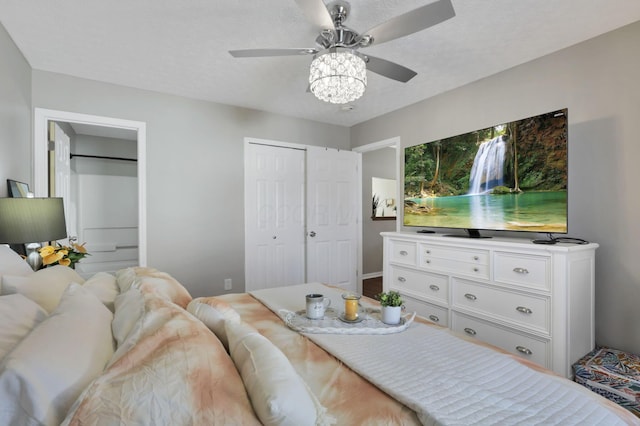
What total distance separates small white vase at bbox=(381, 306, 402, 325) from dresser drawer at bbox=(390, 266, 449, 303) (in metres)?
1.34

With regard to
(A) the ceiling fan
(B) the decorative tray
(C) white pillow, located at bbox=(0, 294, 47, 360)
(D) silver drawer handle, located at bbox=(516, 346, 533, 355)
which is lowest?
(D) silver drawer handle, located at bbox=(516, 346, 533, 355)

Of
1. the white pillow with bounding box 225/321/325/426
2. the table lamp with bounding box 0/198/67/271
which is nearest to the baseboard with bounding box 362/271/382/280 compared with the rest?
the table lamp with bounding box 0/198/67/271

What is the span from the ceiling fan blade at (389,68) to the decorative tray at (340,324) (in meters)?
1.54

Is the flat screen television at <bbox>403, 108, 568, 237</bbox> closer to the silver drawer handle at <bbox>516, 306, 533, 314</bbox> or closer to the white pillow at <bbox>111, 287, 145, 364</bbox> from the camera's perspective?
the silver drawer handle at <bbox>516, 306, 533, 314</bbox>

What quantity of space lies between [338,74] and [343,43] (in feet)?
1.23

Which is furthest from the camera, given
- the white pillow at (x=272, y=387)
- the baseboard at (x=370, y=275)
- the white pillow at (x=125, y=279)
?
the baseboard at (x=370, y=275)

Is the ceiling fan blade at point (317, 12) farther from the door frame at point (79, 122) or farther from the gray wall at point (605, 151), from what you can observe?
the door frame at point (79, 122)

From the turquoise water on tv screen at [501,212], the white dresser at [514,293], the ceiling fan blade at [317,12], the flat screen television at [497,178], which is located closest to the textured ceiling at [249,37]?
the ceiling fan blade at [317,12]

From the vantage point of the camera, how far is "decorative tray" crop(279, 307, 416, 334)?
1.45 metres

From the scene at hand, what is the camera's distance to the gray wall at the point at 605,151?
2.10 m

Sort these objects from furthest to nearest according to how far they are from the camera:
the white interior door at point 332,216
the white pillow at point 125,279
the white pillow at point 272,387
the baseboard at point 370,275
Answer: the baseboard at point 370,275 < the white interior door at point 332,216 < the white pillow at point 125,279 < the white pillow at point 272,387

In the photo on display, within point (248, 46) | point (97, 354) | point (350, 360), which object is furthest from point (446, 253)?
point (97, 354)

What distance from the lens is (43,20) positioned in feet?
6.72

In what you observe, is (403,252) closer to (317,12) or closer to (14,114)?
(317,12)
